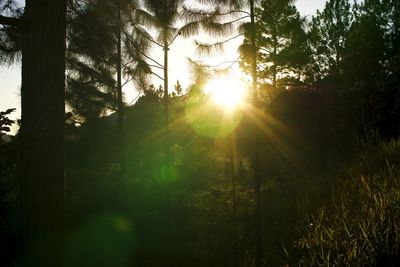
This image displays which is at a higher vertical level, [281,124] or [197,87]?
[197,87]

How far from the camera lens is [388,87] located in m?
11.7

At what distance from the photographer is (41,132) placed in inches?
124

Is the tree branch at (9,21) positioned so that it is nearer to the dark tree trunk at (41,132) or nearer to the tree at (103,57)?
the dark tree trunk at (41,132)

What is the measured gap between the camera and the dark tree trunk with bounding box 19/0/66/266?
3.14 meters

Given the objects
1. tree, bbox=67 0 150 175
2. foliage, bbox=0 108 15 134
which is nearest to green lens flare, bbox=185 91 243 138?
tree, bbox=67 0 150 175

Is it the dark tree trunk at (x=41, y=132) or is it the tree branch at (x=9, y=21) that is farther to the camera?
the tree branch at (x=9, y=21)

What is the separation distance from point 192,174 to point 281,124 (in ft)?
11.5

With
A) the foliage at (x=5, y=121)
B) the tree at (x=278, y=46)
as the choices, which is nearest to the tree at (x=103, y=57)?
the foliage at (x=5, y=121)

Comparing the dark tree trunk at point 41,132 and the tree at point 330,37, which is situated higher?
the tree at point 330,37

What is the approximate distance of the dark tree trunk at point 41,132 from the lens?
3143 millimetres

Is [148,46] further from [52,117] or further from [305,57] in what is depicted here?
[305,57]

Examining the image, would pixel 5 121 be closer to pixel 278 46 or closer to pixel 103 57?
pixel 103 57

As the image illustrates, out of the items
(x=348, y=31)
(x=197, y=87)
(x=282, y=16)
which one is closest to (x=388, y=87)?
(x=197, y=87)

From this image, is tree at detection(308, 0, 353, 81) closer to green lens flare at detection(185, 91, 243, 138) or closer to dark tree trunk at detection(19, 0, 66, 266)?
green lens flare at detection(185, 91, 243, 138)
